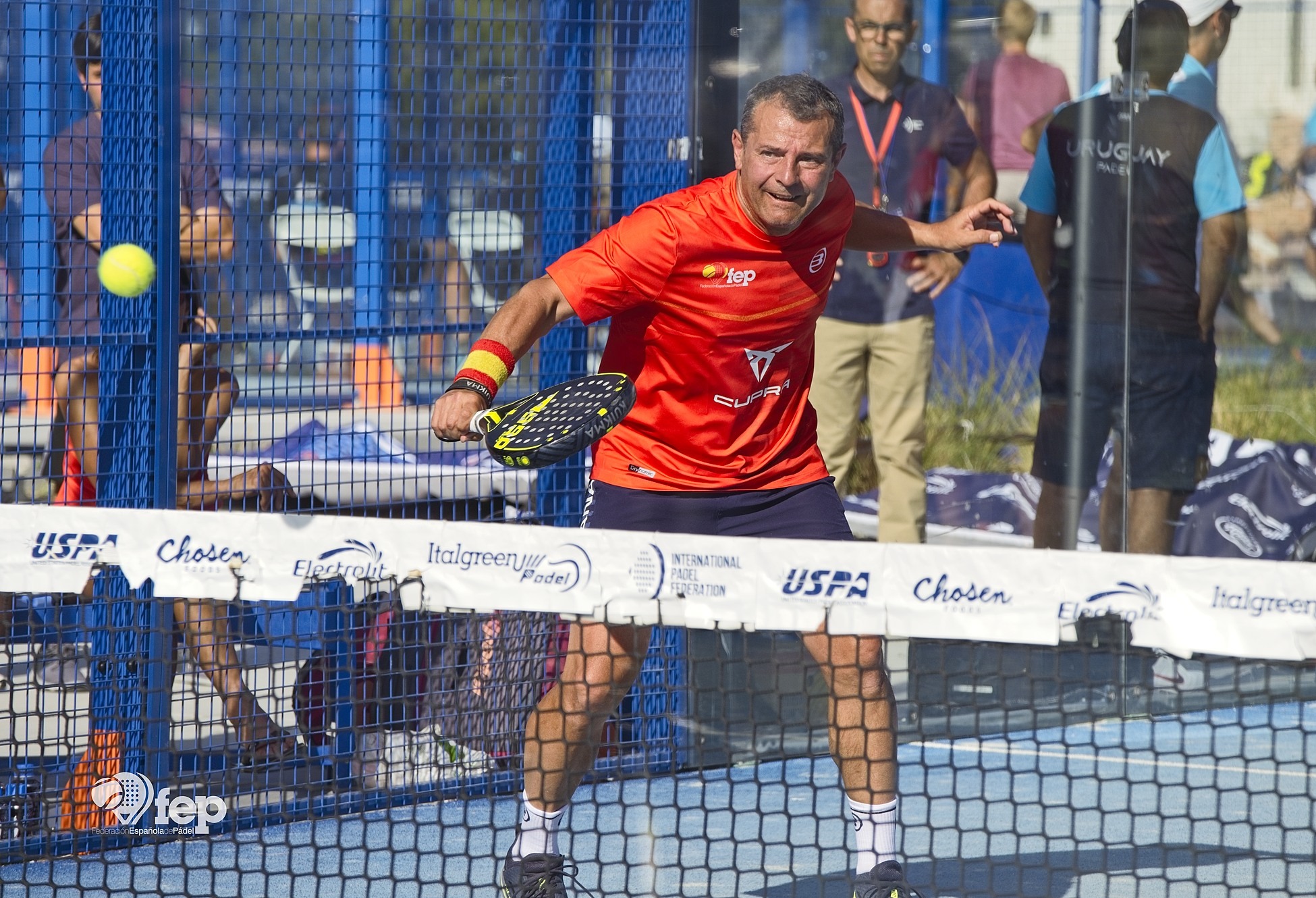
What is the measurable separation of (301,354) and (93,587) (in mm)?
958

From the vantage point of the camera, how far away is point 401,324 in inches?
195

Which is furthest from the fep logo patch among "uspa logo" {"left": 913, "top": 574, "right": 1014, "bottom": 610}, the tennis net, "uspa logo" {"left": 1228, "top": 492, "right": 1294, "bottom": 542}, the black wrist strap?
"uspa logo" {"left": 1228, "top": 492, "right": 1294, "bottom": 542}

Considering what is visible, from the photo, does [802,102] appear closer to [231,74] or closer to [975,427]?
[231,74]

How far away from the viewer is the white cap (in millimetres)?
6039

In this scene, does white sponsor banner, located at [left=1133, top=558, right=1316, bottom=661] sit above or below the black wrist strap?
below

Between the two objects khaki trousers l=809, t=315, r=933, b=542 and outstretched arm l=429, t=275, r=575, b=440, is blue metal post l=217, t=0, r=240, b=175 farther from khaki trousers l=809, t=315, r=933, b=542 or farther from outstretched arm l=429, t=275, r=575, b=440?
khaki trousers l=809, t=315, r=933, b=542

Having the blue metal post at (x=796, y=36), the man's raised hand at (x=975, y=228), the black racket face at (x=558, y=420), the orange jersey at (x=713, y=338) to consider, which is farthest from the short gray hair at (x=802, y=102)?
the blue metal post at (x=796, y=36)

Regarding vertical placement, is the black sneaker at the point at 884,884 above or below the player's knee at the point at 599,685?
below

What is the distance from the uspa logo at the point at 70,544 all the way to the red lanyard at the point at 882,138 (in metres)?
3.66

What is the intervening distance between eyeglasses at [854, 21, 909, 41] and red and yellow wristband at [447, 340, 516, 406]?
3.15m

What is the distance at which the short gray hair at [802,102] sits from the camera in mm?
3607

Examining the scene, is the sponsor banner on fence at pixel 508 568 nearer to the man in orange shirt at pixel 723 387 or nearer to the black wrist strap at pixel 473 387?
the black wrist strap at pixel 473 387

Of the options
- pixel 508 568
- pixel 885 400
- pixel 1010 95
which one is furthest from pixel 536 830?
pixel 1010 95

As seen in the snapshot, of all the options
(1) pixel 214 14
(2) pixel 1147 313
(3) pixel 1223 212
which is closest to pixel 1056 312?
(2) pixel 1147 313
